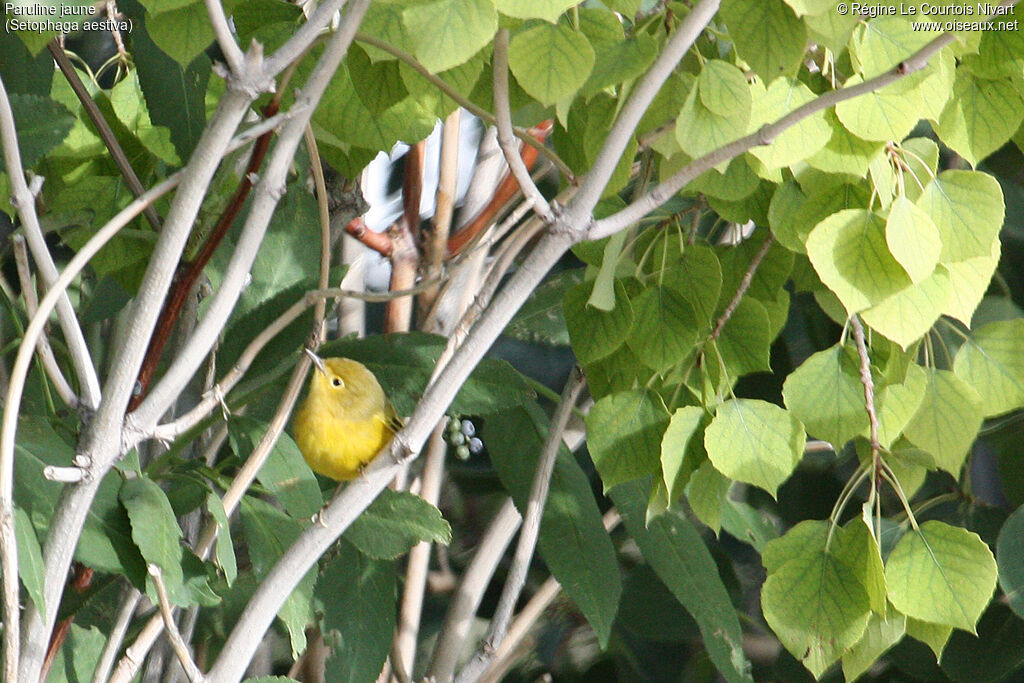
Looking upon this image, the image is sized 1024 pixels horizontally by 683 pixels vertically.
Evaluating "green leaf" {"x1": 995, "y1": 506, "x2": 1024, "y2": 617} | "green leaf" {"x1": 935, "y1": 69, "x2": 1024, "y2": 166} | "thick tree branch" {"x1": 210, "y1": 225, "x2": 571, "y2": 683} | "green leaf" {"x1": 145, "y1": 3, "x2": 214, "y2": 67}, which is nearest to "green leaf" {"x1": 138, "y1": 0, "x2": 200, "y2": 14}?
"green leaf" {"x1": 145, "y1": 3, "x2": 214, "y2": 67}

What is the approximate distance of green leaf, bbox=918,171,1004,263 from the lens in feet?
2.04

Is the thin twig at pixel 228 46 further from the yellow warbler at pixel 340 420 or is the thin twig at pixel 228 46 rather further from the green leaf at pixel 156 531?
the yellow warbler at pixel 340 420

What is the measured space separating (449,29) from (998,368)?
468mm

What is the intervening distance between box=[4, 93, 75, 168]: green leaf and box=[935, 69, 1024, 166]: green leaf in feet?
1.90

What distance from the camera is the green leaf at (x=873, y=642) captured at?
26.7 inches

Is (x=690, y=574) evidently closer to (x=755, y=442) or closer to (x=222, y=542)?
(x=755, y=442)

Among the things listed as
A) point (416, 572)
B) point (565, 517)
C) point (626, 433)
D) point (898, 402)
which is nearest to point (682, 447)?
point (626, 433)

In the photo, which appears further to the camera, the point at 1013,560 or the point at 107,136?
the point at 1013,560

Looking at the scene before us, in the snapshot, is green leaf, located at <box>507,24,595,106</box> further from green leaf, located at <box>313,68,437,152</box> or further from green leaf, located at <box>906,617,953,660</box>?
green leaf, located at <box>906,617,953,660</box>

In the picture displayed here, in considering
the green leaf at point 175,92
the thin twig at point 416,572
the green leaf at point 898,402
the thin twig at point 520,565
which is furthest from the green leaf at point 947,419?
the green leaf at point 175,92

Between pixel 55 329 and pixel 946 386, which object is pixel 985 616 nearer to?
pixel 946 386

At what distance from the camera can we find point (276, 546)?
2.47ft

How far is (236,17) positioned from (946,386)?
1.72 ft

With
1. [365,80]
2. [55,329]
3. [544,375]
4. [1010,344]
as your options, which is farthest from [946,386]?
[544,375]
